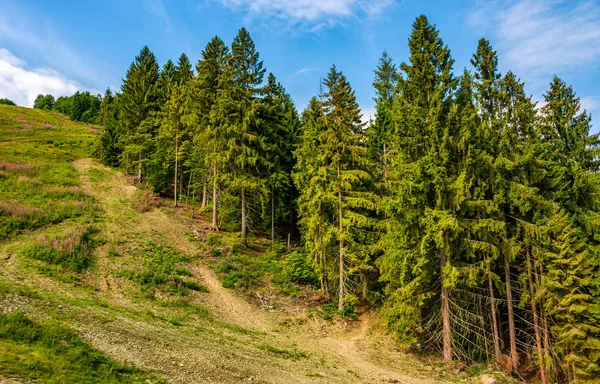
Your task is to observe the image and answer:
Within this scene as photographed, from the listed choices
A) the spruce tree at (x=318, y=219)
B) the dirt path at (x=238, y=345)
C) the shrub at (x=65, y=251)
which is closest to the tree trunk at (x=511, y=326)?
the dirt path at (x=238, y=345)

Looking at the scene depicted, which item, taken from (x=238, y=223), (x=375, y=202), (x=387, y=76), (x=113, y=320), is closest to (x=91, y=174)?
(x=238, y=223)

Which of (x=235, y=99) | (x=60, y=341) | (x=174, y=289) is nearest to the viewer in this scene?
(x=60, y=341)

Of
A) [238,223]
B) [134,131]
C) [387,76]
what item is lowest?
[238,223]

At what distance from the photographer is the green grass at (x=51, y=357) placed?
7.29 m

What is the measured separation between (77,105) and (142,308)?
114 m

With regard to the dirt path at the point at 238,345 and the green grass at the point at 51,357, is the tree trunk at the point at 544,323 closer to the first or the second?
the dirt path at the point at 238,345

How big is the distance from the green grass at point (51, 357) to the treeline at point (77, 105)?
335 ft

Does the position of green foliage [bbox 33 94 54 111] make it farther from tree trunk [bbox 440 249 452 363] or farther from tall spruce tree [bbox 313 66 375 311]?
tree trunk [bbox 440 249 452 363]

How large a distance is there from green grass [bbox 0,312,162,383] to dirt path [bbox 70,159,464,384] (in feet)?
2.21

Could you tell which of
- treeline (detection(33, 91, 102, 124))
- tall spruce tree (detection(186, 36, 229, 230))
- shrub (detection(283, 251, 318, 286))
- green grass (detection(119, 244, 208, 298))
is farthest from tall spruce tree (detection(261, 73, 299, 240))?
A: treeline (detection(33, 91, 102, 124))

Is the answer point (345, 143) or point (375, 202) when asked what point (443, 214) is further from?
point (345, 143)

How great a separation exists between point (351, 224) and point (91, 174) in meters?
34.3

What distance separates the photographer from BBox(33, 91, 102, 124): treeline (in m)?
102

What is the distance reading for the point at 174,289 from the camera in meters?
19.6
